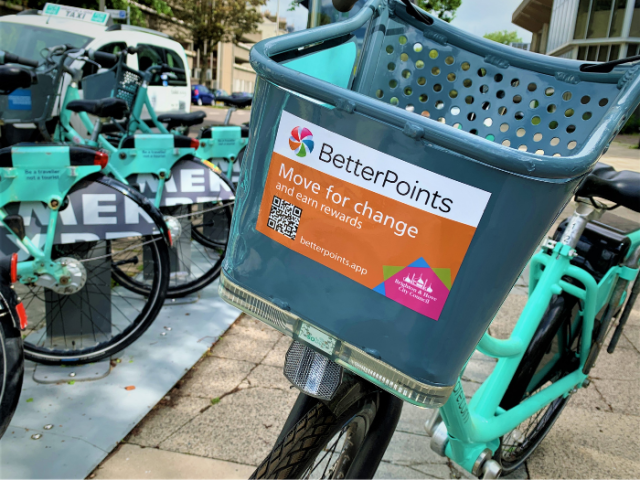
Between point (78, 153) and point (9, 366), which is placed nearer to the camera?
point (9, 366)

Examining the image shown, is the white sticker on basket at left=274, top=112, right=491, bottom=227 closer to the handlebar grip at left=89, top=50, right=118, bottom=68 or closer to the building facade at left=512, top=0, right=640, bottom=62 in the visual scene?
the handlebar grip at left=89, top=50, right=118, bottom=68

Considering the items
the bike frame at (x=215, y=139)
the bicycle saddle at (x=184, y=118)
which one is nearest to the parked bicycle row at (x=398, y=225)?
the bike frame at (x=215, y=139)

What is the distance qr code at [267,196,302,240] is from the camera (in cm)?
112

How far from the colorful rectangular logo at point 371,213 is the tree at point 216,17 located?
3500cm

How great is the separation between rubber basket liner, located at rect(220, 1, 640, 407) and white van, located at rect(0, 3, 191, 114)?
16.8 ft

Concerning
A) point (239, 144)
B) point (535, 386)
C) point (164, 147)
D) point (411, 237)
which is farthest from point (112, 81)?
point (411, 237)

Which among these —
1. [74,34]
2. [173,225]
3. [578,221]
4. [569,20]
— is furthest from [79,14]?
[578,221]

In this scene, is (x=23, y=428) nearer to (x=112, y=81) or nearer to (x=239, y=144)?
(x=239, y=144)

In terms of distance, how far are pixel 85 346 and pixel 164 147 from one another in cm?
148

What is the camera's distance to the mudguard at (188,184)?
382cm

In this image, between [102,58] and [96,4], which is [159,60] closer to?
[102,58]

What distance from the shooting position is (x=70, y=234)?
2.76 meters

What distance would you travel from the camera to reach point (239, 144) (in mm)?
4898

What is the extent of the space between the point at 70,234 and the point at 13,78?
0.85 m
